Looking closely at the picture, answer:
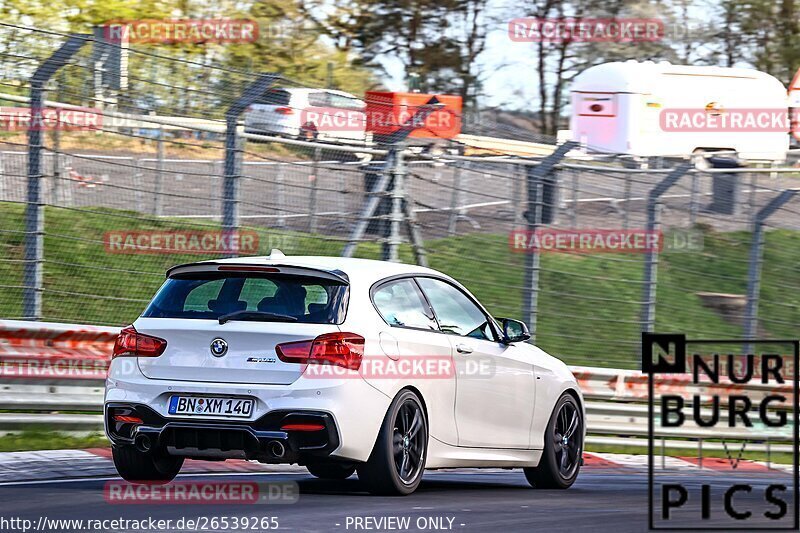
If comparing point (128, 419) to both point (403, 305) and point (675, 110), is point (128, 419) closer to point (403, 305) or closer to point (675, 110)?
point (403, 305)

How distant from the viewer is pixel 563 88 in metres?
40.2

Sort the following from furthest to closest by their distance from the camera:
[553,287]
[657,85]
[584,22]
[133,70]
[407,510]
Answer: [584,22], [657,85], [553,287], [133,70], [407,510]

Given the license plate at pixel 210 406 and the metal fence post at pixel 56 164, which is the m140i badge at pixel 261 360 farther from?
the metal fence post at pixel 56 164

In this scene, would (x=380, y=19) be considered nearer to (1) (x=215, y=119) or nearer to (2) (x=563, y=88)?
(2) (x=563, y=88)

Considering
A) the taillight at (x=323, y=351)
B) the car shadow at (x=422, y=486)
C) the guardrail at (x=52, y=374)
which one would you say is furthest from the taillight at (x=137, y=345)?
the guardrail at (x=52, y=374)

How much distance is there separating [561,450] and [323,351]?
2964mm

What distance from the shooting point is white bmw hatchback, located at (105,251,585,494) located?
8258mm

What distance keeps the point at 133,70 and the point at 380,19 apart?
28210 millimetres

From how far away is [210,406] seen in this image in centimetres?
834

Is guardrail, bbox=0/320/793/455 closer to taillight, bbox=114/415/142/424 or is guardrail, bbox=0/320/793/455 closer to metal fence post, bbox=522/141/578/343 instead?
taillight, bbox=114/415/142/424

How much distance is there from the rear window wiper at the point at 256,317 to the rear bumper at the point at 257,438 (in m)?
0.55

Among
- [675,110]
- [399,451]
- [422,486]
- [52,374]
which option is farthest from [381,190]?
[675,110]

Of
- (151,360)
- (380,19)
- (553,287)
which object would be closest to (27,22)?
(380,19)

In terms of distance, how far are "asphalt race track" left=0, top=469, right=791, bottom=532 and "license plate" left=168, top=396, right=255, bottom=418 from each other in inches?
21.6
